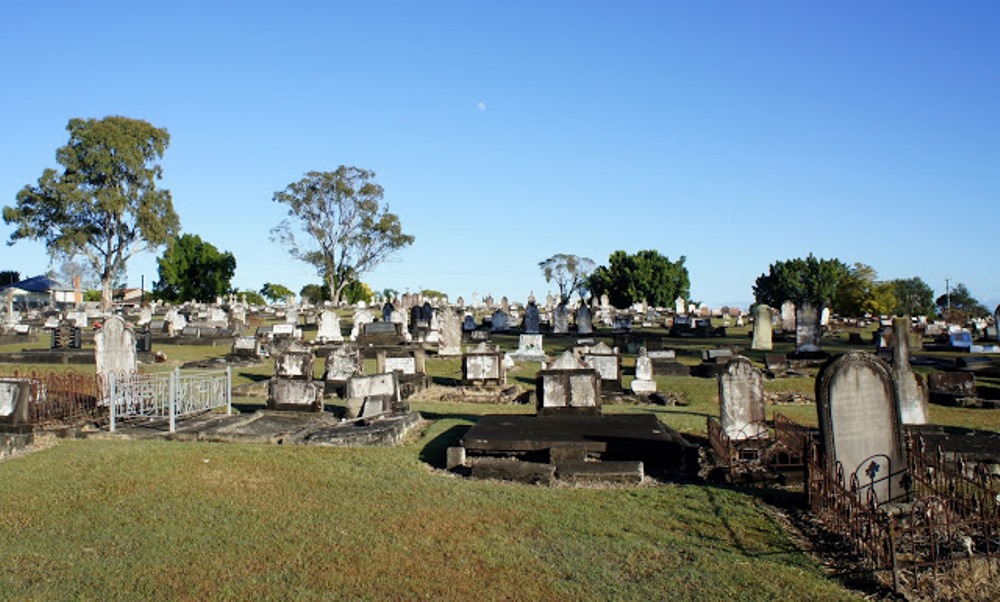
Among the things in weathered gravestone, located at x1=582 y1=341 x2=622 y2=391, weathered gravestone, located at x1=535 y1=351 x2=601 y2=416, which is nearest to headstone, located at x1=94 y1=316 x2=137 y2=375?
weathered gravestone, located at x1=535 y1=351 x2=601 y2=416

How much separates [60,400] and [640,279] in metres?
62.2

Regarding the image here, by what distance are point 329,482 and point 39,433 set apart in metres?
5.89

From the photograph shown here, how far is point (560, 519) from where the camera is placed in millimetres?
7836

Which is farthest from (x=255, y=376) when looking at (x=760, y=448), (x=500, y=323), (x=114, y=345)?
(x=500, y=323)

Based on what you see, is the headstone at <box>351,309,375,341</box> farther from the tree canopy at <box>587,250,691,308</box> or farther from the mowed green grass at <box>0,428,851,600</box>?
the tree canopy at <box>587,250,691,308</box>

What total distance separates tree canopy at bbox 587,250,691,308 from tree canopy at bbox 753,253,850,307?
9.37 metres

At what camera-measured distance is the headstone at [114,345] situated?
593 inches

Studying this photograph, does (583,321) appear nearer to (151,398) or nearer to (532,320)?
(532,320)

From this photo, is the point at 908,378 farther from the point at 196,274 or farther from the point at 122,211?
the point at 196,274

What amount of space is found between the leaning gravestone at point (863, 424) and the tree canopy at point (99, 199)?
50.6 metres

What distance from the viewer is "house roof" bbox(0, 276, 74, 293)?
71.4 metres

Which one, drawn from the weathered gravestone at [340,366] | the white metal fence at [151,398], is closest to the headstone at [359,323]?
the weathered gravestone at [340,366]

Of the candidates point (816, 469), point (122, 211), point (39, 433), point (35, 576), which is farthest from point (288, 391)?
point (122, 211)

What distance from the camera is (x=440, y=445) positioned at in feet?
39.4
